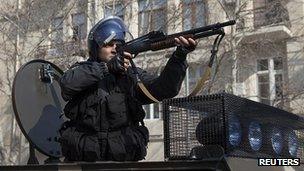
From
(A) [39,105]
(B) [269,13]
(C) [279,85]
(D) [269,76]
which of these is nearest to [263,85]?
(D) [269,76]

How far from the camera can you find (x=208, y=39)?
17406 mm

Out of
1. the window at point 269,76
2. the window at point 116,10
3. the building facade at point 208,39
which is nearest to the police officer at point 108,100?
the building facade at point 208,39

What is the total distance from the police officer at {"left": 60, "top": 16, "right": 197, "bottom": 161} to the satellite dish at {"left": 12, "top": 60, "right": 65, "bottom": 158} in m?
0.42

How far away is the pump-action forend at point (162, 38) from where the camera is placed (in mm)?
2838

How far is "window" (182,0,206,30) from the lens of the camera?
17.8 metres

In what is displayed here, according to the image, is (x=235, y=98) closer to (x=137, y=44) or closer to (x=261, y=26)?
(x=137, y=44)

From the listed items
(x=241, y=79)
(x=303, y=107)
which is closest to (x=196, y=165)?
(x=303, y=107)

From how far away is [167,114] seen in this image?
9.29 ft

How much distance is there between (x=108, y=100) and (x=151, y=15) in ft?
50.6

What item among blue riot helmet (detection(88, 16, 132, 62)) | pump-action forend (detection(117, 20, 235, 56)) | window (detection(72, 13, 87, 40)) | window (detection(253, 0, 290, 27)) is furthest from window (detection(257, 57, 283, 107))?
pump-action forend (detection(117, 20, 235, 56))

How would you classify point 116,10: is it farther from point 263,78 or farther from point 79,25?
point 263,78

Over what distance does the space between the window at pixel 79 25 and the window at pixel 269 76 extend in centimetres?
592

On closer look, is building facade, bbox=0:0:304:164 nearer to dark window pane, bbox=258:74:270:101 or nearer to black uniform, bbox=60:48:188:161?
dark window pane, bbox=258:74:270:101

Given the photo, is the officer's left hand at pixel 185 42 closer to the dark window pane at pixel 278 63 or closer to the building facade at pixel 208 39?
the building facade at pixel 208 39
